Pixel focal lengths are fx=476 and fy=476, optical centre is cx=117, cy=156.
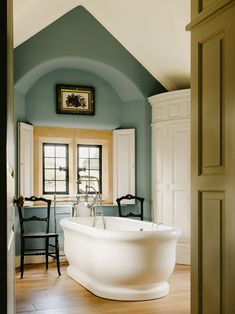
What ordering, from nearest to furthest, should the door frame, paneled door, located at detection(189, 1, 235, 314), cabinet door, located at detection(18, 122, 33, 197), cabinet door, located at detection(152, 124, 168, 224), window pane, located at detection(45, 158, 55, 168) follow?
the door frame, paneled door, located at detection(189, 1, 235, 314), cabinet door, located at detection(18, 122, 33, 197), cabinet door, located at detection(152, 124, 168, 224), window pane, located at detection(45, 158, 55, 168)

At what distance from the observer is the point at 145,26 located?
6648mm

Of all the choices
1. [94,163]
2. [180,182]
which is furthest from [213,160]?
[94,163]

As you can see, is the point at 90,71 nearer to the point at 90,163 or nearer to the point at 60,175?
the point at 90,163

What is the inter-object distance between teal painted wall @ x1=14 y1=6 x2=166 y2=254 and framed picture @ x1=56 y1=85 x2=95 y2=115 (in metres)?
0.08

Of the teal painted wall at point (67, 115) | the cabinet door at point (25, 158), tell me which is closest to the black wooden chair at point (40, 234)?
the cabinet door at point (25, 158)

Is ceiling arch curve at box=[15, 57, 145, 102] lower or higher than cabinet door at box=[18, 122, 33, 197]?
higher

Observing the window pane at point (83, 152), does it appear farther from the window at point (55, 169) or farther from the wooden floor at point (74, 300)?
the wooden floor at point (74, 300)

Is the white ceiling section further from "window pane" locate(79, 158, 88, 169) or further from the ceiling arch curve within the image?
"window pane" locate(79, 158, 88, 169)


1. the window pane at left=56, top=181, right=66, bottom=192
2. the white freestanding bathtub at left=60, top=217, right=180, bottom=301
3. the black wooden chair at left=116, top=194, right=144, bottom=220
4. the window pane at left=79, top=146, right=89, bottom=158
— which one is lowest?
the white freestanding bathtub at left=60, top=217, right=180, bottom=301

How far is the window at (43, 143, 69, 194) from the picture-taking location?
7285 mm

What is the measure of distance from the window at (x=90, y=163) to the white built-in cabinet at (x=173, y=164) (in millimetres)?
929

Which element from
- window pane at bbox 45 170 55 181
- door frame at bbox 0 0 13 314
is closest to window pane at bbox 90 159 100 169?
window pane at bbox 45 170 55 181

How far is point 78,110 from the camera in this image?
729 centimetres
